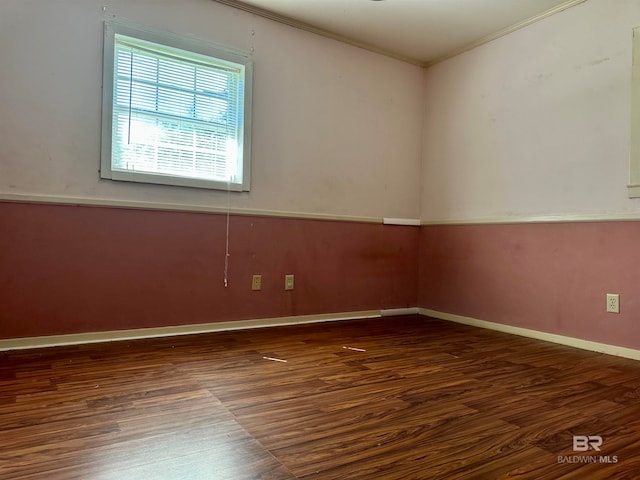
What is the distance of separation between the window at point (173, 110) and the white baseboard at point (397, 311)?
65.5 inches

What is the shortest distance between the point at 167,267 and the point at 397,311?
2010 millimetres

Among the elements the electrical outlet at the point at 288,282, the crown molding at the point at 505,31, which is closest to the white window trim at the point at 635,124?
the crown molding at the point at 505,31

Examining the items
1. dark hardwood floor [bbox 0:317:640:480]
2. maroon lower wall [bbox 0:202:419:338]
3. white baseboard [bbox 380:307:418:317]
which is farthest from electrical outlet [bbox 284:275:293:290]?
white baseboard [bbox 380:307:418:317]

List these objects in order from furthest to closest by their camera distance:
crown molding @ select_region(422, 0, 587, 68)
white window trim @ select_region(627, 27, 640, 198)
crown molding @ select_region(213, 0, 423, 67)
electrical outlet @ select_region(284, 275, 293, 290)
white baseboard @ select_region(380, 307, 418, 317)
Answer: white baseboard @ select_region(380, 307, 418, 317), electrical outlet @ select_region(284, 275, 293, 290), crown molding @ select_region(213, 0, 423, 67), crown molding @ select_region(422, 0, 587, 68), white window trim @ select_region(627, 27, 640, 198)

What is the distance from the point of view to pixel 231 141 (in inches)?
118

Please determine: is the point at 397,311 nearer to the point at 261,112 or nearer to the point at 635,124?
A: the point at 261,112

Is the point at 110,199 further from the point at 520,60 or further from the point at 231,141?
the point at 520,60

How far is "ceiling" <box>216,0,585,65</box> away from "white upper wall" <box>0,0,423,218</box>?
117 mm

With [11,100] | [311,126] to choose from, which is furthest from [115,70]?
[311,126]

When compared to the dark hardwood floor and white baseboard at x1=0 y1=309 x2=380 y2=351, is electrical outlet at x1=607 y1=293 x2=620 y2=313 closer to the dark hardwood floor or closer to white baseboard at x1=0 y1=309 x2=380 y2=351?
the dark hardwood floor

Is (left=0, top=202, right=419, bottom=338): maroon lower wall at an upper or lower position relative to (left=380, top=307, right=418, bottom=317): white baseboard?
upper

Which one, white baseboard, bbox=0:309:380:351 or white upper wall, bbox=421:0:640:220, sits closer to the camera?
white baseboard, bbox=0:309:380:351

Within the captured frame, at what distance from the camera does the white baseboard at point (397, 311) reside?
367cm

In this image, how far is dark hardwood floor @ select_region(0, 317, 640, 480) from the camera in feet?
3.82
